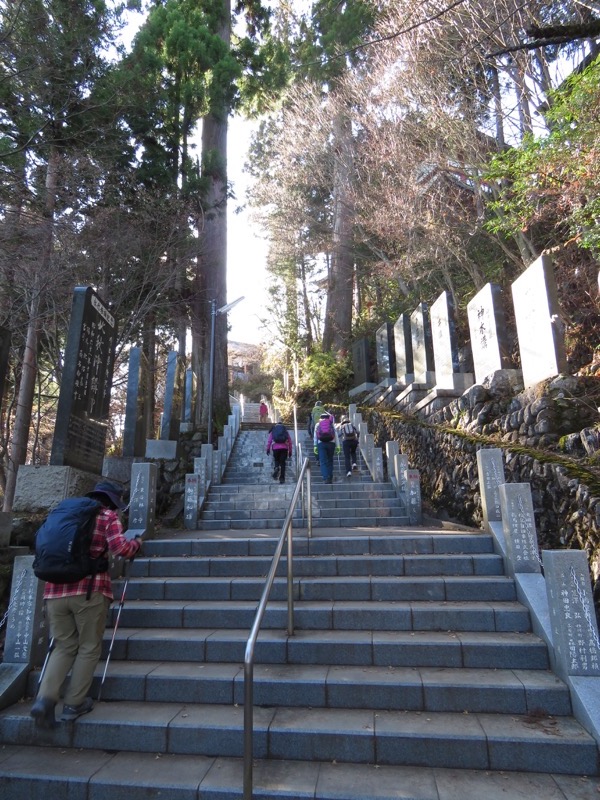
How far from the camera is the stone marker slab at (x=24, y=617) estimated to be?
409 centimetres

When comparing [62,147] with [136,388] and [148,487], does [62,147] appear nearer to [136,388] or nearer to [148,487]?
[136,388]

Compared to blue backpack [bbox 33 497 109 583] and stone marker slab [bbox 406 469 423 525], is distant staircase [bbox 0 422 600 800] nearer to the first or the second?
blue backpack [bbox 33 497 109 583]

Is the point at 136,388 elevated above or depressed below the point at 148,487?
above

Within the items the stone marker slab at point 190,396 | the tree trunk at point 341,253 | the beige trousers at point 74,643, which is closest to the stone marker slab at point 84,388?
the beige trousers at point 74,643

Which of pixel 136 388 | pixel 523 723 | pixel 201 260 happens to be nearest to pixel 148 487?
pixel 523 723

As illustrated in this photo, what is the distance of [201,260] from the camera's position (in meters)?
15.4

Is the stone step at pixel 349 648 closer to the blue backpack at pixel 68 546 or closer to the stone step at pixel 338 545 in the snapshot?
the blue backpack at pixel 68 546

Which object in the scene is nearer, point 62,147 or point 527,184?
point 527,184

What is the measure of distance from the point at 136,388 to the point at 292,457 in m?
4.13

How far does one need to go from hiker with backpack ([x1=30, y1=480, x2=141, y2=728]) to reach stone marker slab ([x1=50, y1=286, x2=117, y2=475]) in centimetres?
249

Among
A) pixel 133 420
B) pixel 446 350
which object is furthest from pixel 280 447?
pixel 446 350

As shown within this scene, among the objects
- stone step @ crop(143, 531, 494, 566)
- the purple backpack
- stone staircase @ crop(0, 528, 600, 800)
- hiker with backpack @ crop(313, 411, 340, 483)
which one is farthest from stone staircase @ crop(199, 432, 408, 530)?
stone staircase @ crop(0, 528, 600, 800)

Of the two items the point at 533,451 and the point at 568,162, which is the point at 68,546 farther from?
the point at 568,162

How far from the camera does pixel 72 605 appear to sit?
140 inches
